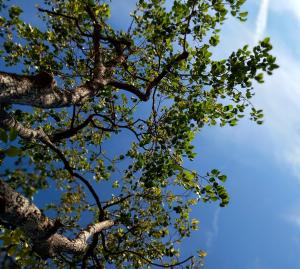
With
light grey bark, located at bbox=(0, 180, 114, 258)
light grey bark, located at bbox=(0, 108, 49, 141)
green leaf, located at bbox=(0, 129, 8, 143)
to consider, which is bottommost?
green leaf, located at bbox=(0, 129, 8, 143)

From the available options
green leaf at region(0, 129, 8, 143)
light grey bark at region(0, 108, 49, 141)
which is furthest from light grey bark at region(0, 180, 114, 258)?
green leaf at region(0, 129, 8, 143)

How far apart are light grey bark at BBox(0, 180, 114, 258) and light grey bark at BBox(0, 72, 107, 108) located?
204cm

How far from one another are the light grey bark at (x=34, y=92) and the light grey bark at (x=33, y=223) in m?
2.04

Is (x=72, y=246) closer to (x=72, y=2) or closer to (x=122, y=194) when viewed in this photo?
(x=122, y=194)

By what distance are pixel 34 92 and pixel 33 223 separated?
2.89m

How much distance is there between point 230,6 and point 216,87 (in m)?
2.76

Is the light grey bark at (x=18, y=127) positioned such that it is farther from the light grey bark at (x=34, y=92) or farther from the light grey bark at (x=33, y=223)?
the light grey bark at (x=33, y=223)

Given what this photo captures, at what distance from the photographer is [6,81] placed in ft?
25.6

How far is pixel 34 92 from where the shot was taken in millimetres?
8578

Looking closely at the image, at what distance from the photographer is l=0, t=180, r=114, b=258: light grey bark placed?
22.9 feet

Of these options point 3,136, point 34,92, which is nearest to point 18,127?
point 34,92

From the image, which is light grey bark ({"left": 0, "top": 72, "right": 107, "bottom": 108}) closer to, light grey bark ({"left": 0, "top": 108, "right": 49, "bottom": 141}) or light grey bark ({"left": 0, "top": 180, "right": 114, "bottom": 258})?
light grey bark ({"left": 0, "top": 108, "right": 49, "bottom": 141})

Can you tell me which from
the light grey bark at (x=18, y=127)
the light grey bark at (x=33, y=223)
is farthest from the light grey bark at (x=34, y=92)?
the light grey bark at (x=33, y=223)

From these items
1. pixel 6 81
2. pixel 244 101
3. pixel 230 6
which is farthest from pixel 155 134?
pixel 6 81
